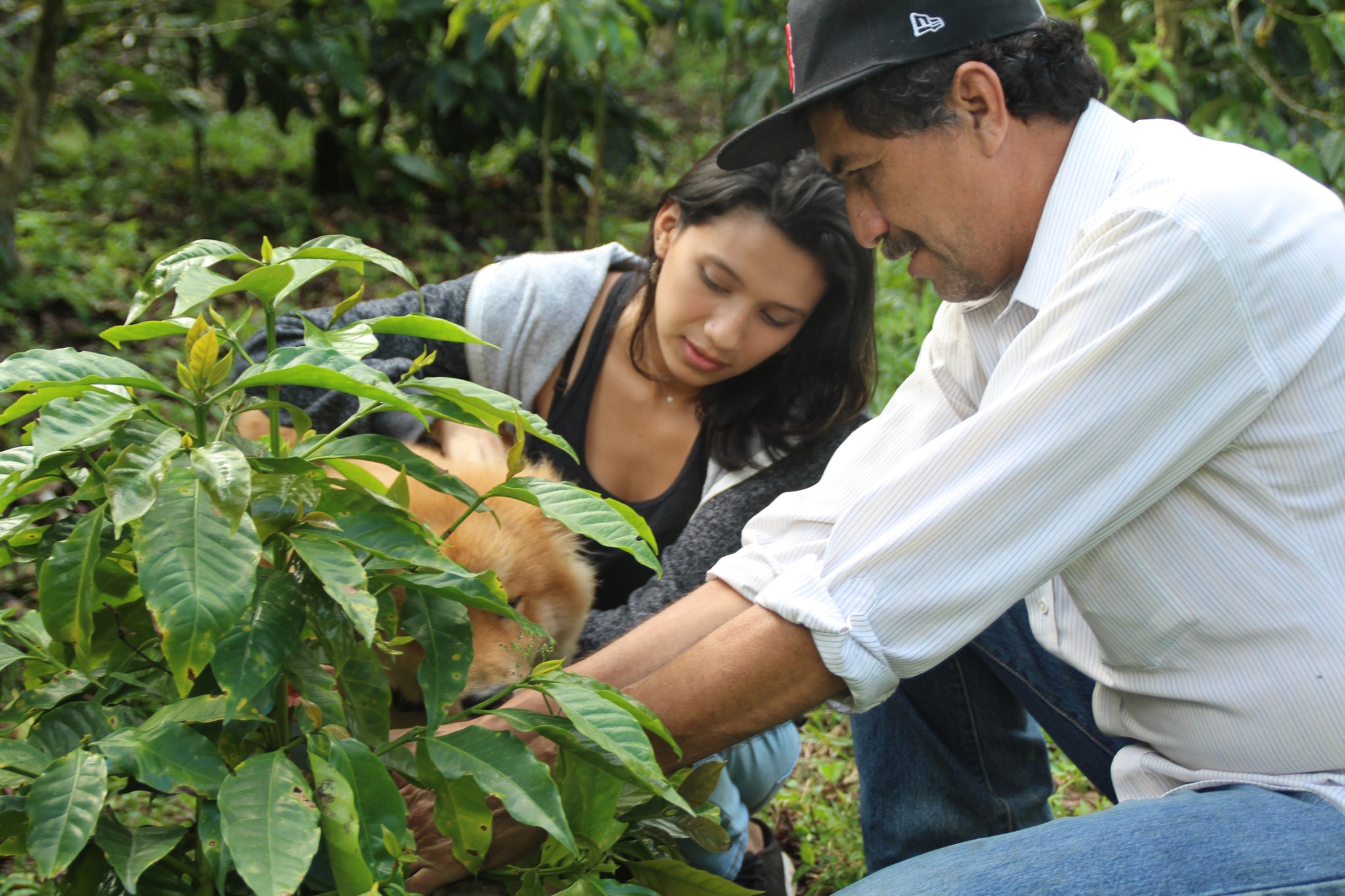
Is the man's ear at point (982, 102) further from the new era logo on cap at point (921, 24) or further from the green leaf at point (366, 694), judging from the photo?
the green leaf at point (366, 694)

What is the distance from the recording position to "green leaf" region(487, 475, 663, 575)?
128 cm

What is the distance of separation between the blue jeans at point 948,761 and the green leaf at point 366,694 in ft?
4.26

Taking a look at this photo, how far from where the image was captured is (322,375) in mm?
1084

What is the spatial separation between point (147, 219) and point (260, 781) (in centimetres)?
514

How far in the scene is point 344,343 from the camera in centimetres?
124

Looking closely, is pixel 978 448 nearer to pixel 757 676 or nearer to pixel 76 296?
pixel 757 676

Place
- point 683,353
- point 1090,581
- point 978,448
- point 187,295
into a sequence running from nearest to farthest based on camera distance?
1. point 187,295
2. point 978,448
3. point 1090,581
4. point 683,353

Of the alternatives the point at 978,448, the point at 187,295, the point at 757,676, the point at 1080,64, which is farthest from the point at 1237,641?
the point at 187,295

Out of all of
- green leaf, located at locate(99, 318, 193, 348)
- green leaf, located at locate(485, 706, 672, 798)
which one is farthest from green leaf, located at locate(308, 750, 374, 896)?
green leaf, located at locate(99, 318, 193, 348)

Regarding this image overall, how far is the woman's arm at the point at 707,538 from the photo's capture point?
248 centimetres

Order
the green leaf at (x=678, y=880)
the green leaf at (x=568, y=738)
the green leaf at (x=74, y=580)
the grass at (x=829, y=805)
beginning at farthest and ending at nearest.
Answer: the grass at (x=829, y=805)
the green leaf at (x=678, y=880)
the green leaf at (x=568, y=738)
the green leaf at (x=74, y=580)

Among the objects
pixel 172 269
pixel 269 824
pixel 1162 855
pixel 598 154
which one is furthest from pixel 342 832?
pixel 598 154

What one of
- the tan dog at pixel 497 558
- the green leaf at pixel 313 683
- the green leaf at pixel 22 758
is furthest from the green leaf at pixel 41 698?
the tan dog at pixel 497 558

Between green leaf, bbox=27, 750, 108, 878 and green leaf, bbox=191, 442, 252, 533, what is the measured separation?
0.90ft
